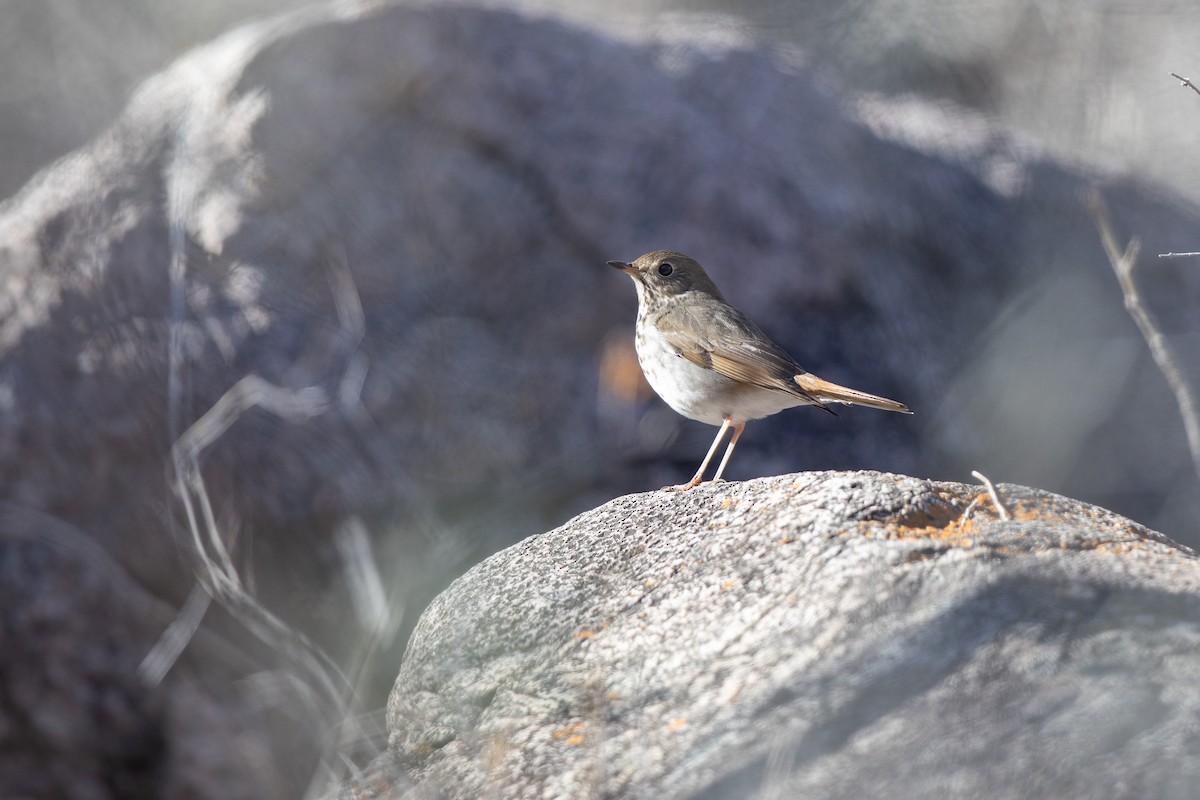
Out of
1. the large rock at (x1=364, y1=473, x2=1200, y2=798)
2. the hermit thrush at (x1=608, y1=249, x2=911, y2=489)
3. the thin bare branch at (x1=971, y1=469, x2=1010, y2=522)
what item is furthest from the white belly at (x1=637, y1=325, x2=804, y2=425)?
the thin bare branch at (x1=971, y1=469, x2=1010, y2=522)

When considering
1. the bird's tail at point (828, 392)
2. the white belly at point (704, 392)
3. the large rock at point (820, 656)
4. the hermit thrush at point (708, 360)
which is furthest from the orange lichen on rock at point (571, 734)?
the white belly at point (704, 392)

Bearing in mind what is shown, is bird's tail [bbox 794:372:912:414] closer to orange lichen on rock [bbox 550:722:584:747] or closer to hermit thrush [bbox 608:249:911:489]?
hermit thrush [bbox 608:249:911:489]

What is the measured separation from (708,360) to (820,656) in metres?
2.06

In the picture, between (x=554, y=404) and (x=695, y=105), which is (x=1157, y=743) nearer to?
(x=554, y=404)

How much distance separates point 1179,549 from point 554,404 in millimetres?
3304

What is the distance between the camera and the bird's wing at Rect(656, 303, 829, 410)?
13.6 ft

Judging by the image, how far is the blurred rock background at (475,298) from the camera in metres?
5.41

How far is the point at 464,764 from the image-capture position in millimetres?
2652

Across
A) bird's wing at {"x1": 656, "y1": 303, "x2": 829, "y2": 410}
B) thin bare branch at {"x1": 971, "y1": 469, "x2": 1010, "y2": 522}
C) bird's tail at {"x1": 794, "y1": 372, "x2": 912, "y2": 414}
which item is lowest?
thin bare branch at {"x1": 971, "y1": 469, "x2": 1010, "y2": 522}

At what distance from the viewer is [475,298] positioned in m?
5.96

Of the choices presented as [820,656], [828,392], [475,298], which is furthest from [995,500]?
[475,298]

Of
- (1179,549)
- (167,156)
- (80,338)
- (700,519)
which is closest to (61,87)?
(167,156)

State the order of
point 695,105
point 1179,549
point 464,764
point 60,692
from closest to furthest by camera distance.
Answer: point 464,764 < point 1179,549 < point 60,692 < point 695,105

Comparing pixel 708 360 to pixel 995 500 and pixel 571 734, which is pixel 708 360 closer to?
pixel 995 500
